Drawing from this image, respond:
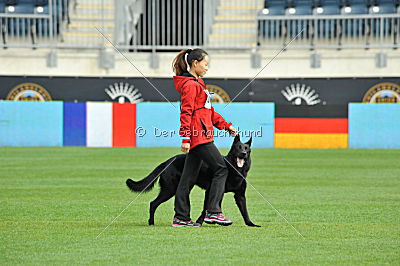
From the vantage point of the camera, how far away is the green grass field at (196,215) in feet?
19.6

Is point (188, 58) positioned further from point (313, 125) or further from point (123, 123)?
point (313, 125)

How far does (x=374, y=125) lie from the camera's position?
22.9 metres

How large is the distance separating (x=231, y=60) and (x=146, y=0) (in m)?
3.95

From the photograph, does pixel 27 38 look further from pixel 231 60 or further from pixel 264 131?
pixel 264 131

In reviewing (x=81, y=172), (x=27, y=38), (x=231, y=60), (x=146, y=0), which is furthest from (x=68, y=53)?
(x=81, y=172)

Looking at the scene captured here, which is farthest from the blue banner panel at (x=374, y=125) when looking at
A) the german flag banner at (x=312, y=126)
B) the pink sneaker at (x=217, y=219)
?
the pink sneaker at (x=217, y=219)

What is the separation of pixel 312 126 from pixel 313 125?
41 mm

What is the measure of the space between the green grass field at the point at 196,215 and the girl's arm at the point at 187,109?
899mm

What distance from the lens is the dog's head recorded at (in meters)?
7.43

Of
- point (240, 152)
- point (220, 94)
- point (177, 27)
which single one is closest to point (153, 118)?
point (220, 94)

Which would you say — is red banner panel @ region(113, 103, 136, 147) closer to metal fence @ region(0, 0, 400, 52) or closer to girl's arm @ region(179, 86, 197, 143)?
metal fence @ region(0, 0, 400, 52)

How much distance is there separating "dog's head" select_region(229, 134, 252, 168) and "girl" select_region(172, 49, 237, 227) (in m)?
0.11

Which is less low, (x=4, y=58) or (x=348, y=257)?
(x=4, y=58)

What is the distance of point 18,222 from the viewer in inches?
315
